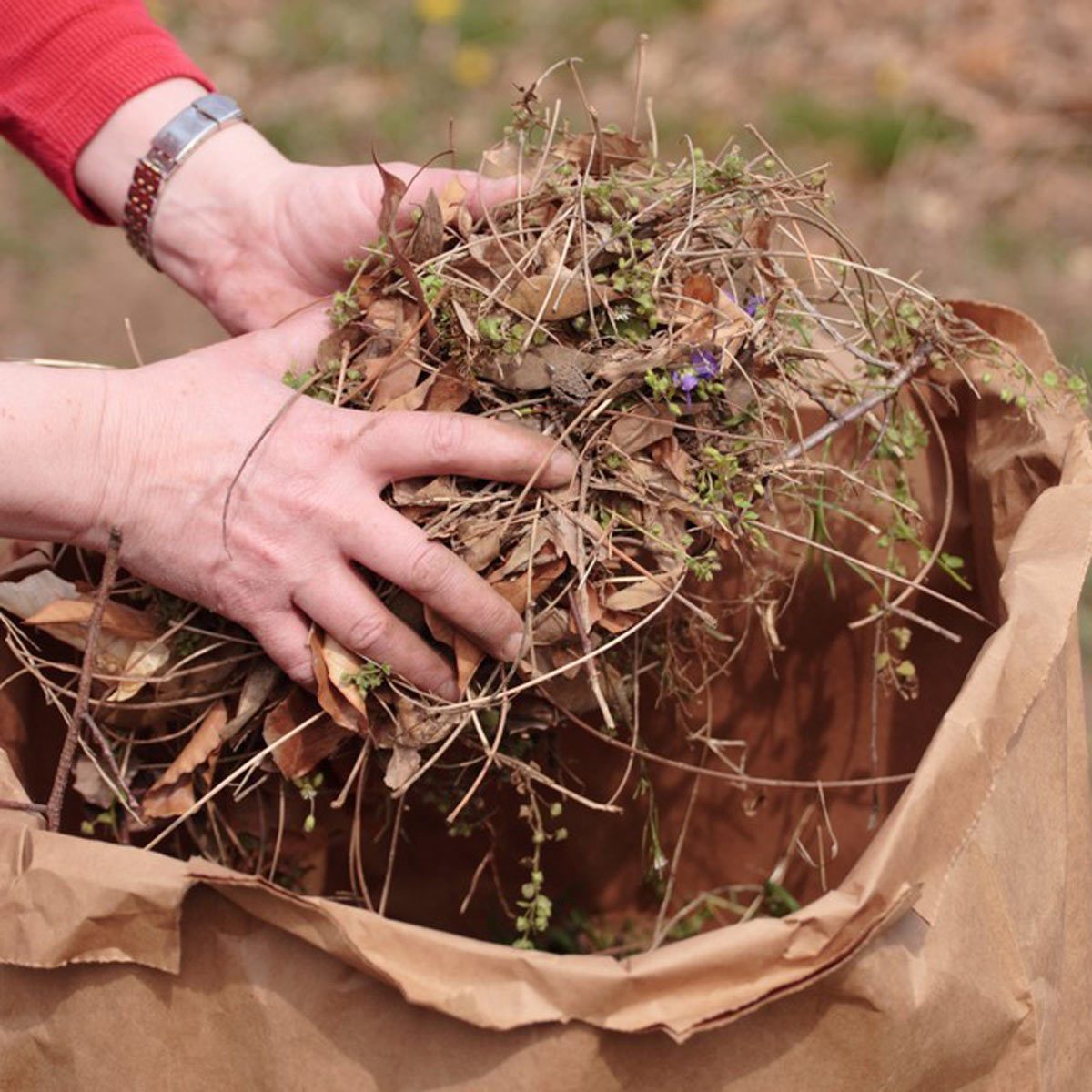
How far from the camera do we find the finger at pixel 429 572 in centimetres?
102

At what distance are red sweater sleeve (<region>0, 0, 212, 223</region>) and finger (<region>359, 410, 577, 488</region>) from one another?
1.97ft

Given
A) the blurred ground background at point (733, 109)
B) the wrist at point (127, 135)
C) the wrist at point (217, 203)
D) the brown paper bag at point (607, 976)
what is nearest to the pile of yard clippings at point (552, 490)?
the brown paper bag at point (607, 976)

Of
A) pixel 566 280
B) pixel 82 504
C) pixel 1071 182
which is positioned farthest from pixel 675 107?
pixel 82 504

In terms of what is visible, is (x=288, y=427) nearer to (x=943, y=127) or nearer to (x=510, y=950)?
(x=510, y=950)

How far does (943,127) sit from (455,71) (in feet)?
3.40

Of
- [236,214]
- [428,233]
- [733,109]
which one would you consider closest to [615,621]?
[428,233]

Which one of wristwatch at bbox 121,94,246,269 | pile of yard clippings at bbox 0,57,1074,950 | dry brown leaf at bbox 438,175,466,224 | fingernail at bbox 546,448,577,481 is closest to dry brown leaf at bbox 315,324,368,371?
pile of yard clippings at bbox 0,57,1074,950

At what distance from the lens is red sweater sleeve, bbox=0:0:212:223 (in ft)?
4.59

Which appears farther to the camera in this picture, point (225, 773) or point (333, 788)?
point (333, 788)

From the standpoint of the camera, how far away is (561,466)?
3.43 ft

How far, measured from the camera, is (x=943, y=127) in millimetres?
2699

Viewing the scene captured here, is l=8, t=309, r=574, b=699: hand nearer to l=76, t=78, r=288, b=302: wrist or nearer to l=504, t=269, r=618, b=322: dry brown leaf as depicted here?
l=504, t=269, r=618, b=322: dry brown leaf

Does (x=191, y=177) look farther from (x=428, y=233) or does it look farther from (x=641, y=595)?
(x=641, y=595)

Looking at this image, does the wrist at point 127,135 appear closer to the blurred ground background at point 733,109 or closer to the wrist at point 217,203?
the wrist at point 217,203
